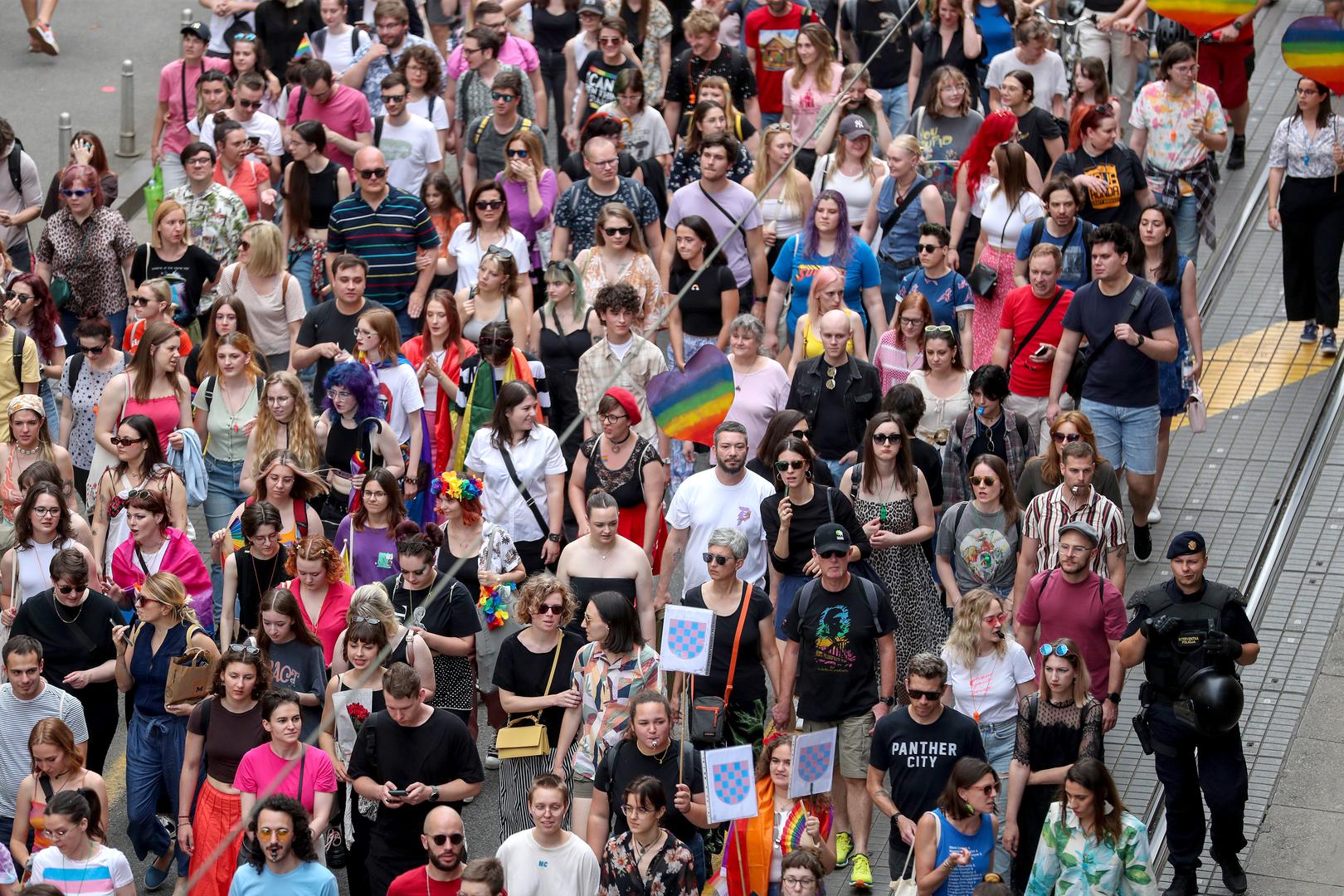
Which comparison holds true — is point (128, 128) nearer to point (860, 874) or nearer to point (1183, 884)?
point (860, 874)

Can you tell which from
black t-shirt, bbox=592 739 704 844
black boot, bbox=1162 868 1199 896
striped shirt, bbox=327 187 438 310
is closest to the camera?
Result: black t-shirt, bbox=592 739 704 844

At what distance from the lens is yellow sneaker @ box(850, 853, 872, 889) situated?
11.2 meters

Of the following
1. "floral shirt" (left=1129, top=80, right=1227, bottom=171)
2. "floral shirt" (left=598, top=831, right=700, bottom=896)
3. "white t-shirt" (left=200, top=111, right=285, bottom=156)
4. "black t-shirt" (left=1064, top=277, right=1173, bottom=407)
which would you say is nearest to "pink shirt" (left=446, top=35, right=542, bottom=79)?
"white t-shirt" (left=200, top=111, right=285, bottom=156)

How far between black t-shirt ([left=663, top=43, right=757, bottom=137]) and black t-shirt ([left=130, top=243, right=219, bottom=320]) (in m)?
3.78

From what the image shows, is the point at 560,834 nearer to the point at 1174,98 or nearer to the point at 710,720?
the point at 710,720

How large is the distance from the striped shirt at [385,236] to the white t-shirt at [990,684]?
532 cm

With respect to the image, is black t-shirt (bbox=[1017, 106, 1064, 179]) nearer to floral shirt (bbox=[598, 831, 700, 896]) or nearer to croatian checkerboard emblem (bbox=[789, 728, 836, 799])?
croatian checkerboard emblem (bbox=[789, 728, 836, 799])

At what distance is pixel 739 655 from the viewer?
37.3 ft

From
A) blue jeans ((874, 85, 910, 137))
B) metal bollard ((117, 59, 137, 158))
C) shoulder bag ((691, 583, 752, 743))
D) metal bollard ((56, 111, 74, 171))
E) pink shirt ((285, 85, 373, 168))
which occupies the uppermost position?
shoulder bag ((691, 583, 752, 743))

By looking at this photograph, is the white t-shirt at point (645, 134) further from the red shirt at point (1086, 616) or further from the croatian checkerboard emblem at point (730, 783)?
the croatian checkerboard emblem at point (730, 783)

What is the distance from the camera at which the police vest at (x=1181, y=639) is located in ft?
35.3

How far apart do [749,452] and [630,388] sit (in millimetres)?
804

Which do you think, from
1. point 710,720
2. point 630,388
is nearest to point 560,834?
Result: point 710,720

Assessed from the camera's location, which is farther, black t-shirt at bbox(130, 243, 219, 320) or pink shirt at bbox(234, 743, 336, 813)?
black t-shirt at bbox(130, 243, 219, 320)
